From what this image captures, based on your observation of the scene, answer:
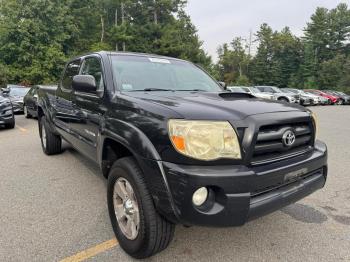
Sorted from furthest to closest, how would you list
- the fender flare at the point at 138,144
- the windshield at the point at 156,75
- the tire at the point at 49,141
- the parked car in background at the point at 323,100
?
the parked car in background at the point at 323,100 → the tire at the point at 49,141 → the windshield at the point at 156,75 → the fender flare at the point at 138,144

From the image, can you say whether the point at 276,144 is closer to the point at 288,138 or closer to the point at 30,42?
the point at 288,138

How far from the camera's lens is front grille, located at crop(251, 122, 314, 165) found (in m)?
2.39

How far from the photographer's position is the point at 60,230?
312 cm

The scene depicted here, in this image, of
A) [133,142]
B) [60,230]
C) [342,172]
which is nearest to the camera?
[133,142]

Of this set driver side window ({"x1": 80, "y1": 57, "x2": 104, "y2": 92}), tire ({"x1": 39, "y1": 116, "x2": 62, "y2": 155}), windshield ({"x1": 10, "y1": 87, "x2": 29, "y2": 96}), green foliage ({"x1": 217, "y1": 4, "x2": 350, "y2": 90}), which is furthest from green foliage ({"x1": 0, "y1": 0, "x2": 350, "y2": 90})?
driver side window ({"x1": 80, "y1": 57, "x2": 104, "y2": 92})

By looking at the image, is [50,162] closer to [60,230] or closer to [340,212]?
[60,230]

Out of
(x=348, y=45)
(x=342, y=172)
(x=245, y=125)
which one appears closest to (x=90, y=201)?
(x=245, y=125)

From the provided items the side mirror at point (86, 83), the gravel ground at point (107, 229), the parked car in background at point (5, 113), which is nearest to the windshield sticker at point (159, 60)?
the side mirror at point (86, 83)

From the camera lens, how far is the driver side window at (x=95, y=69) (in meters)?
3.42

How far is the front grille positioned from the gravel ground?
886 mm

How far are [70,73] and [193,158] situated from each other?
329cm

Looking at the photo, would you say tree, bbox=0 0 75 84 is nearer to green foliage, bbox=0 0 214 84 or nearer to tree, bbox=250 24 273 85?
green foliage, bbox=0 0 214 84

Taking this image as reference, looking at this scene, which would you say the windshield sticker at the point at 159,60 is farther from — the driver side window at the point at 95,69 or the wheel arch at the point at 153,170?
the wheel arch at the point at 153,170

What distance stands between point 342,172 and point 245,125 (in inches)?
147
